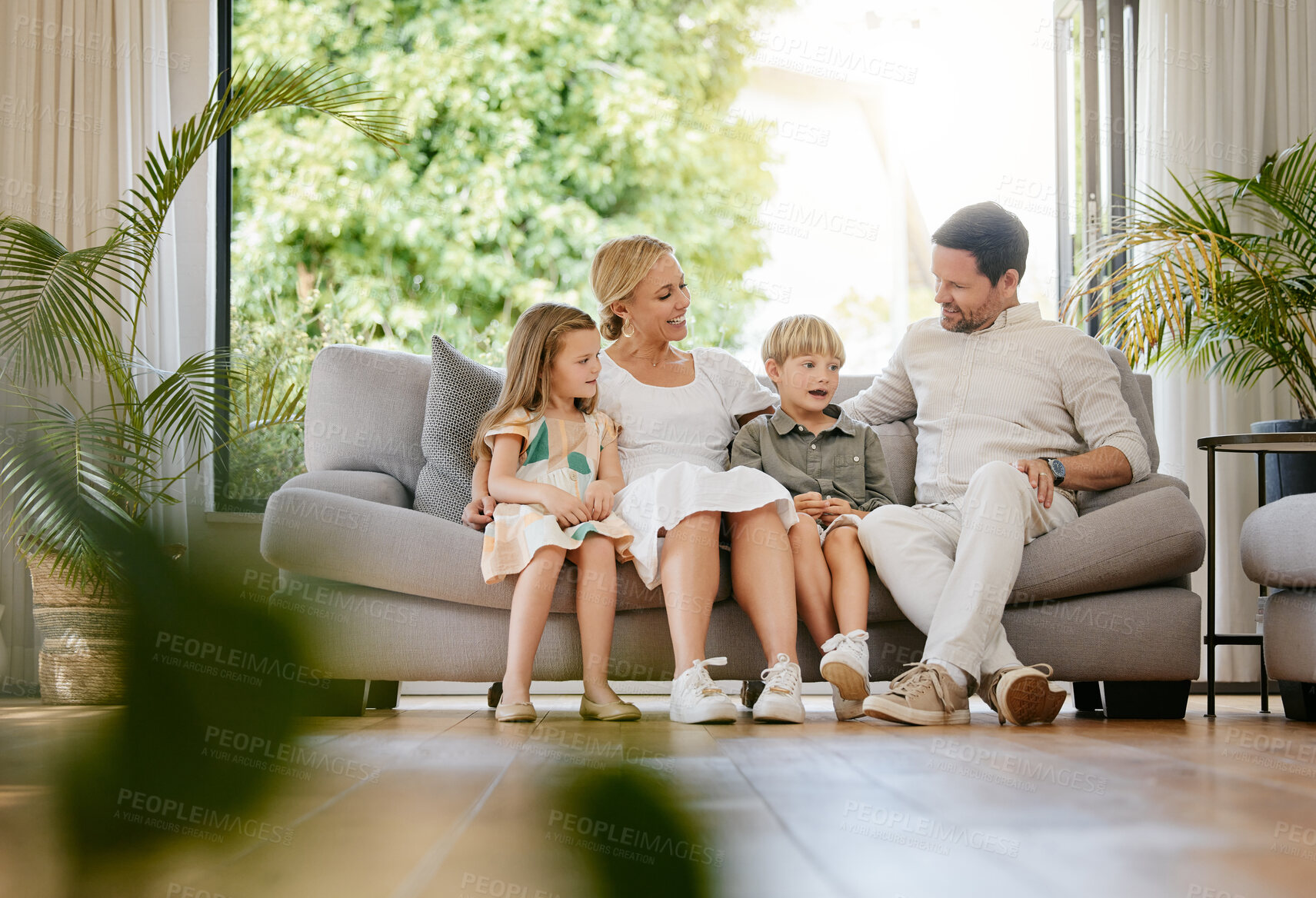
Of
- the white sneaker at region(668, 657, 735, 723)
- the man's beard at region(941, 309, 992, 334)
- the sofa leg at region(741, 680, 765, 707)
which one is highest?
the man's beard at region(941, 309, 992, 334)

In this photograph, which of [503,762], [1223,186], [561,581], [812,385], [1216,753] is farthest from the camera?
[1223,186]

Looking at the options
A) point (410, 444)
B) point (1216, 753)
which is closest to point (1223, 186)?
point (1216, 753)

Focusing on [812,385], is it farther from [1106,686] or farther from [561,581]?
[1106,686]

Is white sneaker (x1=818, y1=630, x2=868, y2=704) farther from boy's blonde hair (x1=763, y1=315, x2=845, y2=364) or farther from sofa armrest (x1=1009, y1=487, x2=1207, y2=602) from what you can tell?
boy's blonde hair (x1=763, y1=315, x2=845, y2=364)

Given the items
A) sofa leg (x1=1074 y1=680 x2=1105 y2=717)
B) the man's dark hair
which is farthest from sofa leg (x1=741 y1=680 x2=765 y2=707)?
the man's dark hair

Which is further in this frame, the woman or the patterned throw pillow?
the patterned throw pillow

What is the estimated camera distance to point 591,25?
5285 millimetres

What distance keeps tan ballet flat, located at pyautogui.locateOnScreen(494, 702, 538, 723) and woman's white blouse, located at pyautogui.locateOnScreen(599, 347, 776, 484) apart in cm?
54

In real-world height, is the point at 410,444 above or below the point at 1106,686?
above

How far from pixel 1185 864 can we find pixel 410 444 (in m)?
1.88

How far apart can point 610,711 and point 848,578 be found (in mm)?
508

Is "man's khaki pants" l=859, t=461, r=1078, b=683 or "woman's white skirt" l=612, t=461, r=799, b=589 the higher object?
"woman's white skirt" l=612, t=461, r=799, b=589

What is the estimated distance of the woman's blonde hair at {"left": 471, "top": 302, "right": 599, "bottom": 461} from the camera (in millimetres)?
2123

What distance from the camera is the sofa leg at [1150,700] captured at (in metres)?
2.10
